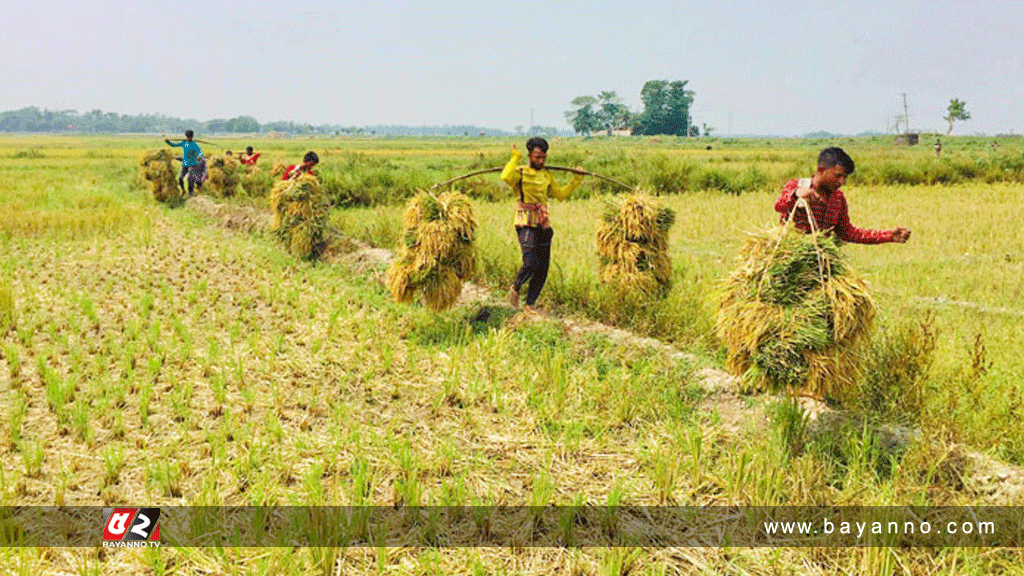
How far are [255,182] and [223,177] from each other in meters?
0.75

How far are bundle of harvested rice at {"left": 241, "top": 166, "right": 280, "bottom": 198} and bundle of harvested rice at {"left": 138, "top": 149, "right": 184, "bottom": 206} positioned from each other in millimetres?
1612

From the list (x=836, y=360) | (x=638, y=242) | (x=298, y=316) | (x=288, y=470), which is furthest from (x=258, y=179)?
(x=836, y=360)

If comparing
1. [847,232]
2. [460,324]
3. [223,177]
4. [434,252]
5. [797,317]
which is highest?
[223,177]

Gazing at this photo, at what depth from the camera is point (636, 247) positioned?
21.7ft

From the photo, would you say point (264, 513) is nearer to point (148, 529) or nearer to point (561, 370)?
point (148, 529)

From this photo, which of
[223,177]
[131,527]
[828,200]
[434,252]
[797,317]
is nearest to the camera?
[131,527]

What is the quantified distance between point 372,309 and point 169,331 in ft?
6.51

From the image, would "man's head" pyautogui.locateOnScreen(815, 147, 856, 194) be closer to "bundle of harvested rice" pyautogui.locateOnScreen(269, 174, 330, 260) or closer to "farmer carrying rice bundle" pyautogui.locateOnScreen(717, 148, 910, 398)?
"farmer carrying rice bundle" pyautogui.locateOnScreen(717, 148, 910, 398)

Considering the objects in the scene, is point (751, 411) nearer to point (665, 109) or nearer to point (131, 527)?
point (131, 527)

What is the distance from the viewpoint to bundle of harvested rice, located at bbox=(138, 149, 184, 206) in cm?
1609

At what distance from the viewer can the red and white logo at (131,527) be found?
3.17 m

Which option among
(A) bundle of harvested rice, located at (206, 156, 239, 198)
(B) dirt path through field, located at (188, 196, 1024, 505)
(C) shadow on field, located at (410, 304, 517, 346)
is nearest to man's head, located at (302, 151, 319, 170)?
(B) dirt path through field, located at (188, 196, 1024, 505)

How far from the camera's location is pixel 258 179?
684 inches

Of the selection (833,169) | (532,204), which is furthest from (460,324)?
(833,169)
